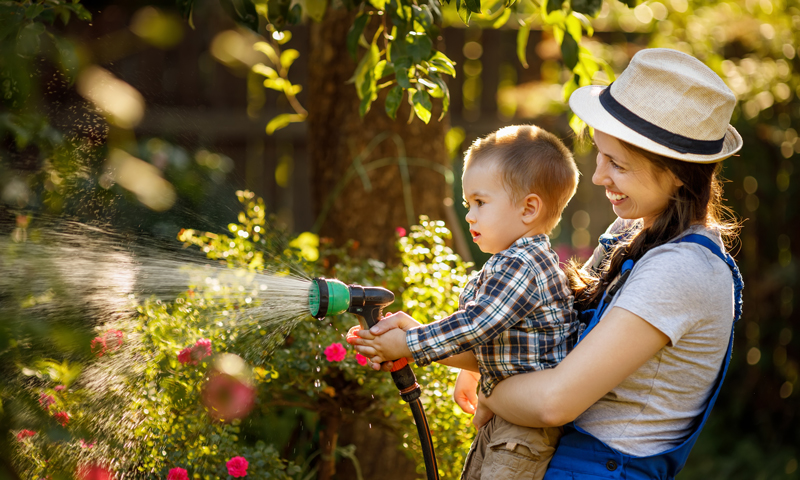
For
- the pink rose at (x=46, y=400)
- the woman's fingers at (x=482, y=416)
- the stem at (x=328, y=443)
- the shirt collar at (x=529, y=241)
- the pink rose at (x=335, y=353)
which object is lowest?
the stem at (x=328, y=443)

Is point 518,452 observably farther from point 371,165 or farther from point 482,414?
point 371,165

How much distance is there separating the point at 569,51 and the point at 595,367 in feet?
3.67

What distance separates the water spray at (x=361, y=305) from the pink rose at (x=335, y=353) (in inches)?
17.7

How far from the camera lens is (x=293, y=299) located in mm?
1840

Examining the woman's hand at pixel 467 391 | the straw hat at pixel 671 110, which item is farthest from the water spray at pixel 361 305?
the straw hat at pixel 671 110

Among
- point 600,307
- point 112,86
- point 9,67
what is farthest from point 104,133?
point 600,307

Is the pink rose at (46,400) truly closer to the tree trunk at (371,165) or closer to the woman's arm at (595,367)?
the woman's arm at (595,367)

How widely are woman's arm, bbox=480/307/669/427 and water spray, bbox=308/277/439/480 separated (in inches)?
12.1

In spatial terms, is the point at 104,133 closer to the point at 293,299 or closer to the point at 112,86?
the point at 112,86

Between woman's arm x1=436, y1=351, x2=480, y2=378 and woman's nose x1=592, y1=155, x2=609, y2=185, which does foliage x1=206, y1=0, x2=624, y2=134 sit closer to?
woman's nose x1=592, y1=155, x2=609, y2=185

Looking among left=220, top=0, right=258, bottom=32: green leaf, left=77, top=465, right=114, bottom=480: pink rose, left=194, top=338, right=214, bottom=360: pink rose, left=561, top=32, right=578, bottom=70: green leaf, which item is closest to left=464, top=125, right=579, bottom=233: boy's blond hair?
left=561, top=32, right=578, bottom=70: green leaf

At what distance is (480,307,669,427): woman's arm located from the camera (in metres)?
1.35

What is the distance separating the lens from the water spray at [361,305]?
1.52 metres

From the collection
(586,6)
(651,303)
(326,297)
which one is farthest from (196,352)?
(586,6)
